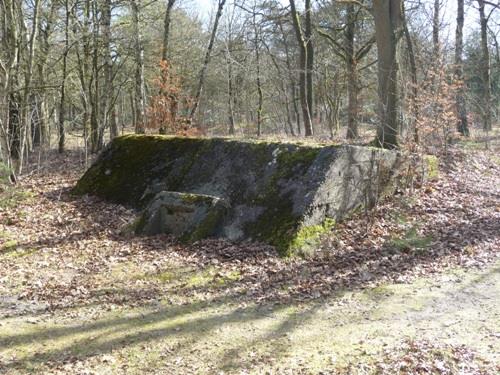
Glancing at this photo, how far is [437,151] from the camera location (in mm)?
13141

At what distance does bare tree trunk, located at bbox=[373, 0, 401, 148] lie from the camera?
38.7ft

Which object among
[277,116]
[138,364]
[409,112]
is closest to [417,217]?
[409,112]

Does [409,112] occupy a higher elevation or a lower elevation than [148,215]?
higher

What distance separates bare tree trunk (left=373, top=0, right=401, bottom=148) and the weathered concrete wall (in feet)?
7.36

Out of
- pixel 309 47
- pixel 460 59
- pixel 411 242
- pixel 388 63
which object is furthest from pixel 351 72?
pixel 411 242

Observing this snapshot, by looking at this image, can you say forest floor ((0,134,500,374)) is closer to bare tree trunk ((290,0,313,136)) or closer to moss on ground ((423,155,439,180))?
moss on ground ((423,155,439,180))

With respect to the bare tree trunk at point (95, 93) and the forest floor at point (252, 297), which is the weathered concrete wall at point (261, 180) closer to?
the forest floor at point (252, 297)

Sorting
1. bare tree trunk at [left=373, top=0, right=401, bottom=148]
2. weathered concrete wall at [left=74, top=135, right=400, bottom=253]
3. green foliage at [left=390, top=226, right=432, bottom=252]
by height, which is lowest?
green foliage at [left=390, top=226, right=432, bottom=252]

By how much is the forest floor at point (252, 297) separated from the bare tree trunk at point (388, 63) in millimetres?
2631

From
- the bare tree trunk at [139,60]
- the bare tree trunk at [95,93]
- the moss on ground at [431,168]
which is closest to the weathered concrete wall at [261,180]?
the moss on ground at [431,168]

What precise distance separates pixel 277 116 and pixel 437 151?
23.4 m

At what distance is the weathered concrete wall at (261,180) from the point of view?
792 cm

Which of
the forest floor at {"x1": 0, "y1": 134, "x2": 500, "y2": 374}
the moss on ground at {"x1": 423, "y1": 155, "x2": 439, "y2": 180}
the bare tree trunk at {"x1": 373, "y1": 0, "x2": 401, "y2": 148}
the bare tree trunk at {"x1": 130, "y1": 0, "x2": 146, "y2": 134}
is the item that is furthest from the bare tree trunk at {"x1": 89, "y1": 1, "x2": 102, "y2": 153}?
the moss on ground at {"x1": 423, "y1": 155, "x2": 439, "y2": 180}

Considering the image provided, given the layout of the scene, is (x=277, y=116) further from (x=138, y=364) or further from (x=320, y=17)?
(x=138, y=364)
